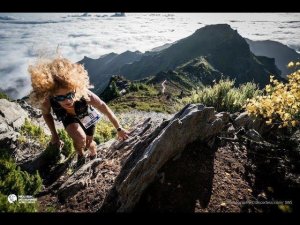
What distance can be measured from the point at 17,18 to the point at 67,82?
1.36 meters

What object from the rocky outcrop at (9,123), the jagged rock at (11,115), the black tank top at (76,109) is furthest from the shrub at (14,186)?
the jagged rock at (11,115)

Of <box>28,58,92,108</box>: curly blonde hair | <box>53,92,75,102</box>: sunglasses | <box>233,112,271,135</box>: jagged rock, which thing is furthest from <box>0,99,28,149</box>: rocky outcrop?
<box>233,112,271,135</box>: jagged rock

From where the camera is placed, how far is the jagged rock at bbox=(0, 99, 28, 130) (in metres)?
6.73

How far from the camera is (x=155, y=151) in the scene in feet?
12.2

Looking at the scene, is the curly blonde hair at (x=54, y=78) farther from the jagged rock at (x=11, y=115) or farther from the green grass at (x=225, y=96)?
the green grass at (x=225, y=96)

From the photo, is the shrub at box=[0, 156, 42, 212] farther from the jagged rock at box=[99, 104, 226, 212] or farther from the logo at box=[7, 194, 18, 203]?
the jagged rock at box=[99, 104, 226, 212]

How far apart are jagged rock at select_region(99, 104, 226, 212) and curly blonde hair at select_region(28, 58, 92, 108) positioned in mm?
1017

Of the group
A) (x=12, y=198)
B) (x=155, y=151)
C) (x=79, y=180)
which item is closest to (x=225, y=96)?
(x=155, y=151)

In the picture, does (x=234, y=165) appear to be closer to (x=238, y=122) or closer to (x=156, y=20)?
(x=238, y=122)

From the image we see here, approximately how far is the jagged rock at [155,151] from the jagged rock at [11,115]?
365 cm

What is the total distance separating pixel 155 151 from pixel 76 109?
47.7 inches
